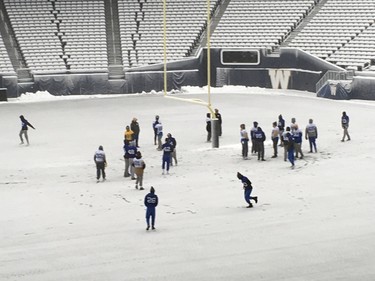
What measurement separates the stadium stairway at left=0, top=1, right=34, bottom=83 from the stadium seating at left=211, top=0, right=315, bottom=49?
37.8 ft

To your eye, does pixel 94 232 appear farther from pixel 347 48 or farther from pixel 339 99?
pixel 347 48

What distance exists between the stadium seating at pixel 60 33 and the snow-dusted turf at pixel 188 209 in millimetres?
11888

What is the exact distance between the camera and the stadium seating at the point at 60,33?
159ft

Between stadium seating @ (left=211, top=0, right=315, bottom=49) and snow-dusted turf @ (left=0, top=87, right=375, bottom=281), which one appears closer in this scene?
snow-dusted turf @ (left=0, top=87, right=375, bottom=281)

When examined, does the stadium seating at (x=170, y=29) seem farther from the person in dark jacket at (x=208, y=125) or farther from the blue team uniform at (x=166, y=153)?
the blue team uniform at (x=166, y=153)

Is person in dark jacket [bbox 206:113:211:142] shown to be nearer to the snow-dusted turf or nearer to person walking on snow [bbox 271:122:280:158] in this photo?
the snow-dusted turf

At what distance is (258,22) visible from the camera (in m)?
50.8

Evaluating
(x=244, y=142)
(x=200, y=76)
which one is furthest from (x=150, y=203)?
(x=200, y=76)

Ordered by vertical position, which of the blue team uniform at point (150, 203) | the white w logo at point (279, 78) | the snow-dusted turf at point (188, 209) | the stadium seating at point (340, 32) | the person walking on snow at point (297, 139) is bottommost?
the snow-dusted turf at point (188, 209)

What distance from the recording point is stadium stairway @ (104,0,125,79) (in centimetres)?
4841

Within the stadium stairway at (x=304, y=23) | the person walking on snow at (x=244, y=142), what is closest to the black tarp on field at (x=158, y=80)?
the stadium stairway at (x=304, y=23)

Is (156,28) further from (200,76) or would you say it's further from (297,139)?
(297,139)

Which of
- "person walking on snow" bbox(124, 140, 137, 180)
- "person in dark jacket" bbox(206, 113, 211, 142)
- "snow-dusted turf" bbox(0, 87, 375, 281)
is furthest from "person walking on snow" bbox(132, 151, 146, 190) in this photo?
"person in dark jacket" bbox(206, 113, 211, 142)

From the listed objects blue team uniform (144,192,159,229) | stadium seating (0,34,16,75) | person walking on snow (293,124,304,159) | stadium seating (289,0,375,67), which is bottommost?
blue team uniform (144,192,159,229)
